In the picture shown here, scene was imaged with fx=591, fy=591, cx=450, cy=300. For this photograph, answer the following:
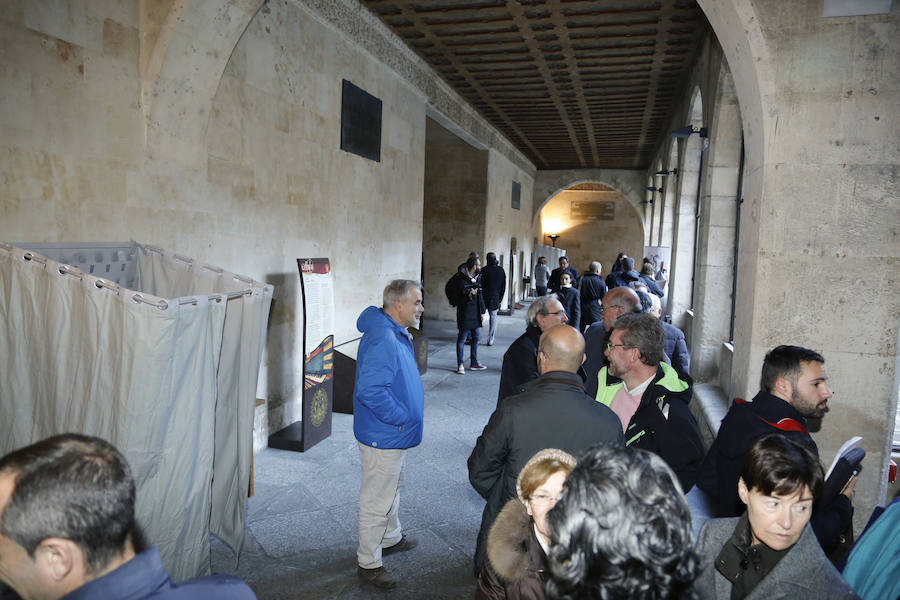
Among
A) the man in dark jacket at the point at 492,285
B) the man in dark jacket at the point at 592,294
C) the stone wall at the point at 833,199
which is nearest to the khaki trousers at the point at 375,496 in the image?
the stone wall at the point at 833,199

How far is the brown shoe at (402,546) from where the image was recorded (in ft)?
11.1

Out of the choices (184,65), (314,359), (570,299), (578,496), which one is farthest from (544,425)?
(570,299)

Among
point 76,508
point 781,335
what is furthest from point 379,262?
point 76,508

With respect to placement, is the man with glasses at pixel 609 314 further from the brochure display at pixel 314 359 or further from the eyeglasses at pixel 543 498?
the eyeglasses at pixel 543 498

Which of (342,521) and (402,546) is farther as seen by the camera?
(342,521)

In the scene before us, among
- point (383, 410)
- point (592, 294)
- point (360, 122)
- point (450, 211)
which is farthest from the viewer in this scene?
point (450, 211)

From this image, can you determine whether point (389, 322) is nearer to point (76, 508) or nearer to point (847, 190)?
point (76, 508)

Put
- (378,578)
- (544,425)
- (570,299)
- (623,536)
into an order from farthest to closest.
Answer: (570,299), (378,578), (544,425), (623,536)

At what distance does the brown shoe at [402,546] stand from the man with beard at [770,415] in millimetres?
1793

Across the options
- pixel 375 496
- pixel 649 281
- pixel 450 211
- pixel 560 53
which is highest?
pixel 560 53

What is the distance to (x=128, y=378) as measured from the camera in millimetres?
2279

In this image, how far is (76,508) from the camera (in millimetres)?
1129

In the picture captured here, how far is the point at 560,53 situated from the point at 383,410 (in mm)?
6473

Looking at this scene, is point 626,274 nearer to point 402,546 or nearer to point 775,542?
point 402,546
